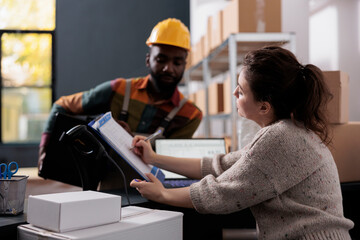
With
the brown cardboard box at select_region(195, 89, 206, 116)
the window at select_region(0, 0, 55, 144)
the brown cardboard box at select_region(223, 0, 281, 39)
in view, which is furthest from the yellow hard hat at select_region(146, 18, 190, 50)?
the window at select_region(0, 0, 55, 144)

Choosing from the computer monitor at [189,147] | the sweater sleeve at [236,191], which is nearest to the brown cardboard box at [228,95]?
the computer monitor at [189,147]

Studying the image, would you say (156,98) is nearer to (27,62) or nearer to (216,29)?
(216,29)

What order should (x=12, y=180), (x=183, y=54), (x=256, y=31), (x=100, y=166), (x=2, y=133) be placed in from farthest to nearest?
1. (x=2, y=133)
2. (x=256, y=31)
3. (x=183, y=54)
4. (x=100, y=166)
5. (x=12, y=180)

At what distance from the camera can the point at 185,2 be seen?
534 centimetres

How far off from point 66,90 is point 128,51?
965mm

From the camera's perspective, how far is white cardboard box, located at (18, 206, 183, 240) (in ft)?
2.55

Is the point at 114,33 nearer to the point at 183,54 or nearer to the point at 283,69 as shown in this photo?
the point at 183,54

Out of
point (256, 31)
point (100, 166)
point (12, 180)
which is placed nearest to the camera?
point (12, 180)

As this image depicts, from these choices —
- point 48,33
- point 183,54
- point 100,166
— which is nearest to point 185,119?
point 183,54

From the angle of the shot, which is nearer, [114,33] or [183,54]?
[183,54]

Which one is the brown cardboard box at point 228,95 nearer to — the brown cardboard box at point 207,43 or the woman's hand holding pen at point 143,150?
the brown cardboard box at point 207,43

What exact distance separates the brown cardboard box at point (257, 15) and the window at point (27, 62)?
3.31 metres

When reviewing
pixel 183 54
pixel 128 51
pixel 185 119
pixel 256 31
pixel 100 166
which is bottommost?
pixel 100 166

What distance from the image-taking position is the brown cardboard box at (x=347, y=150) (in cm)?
149
